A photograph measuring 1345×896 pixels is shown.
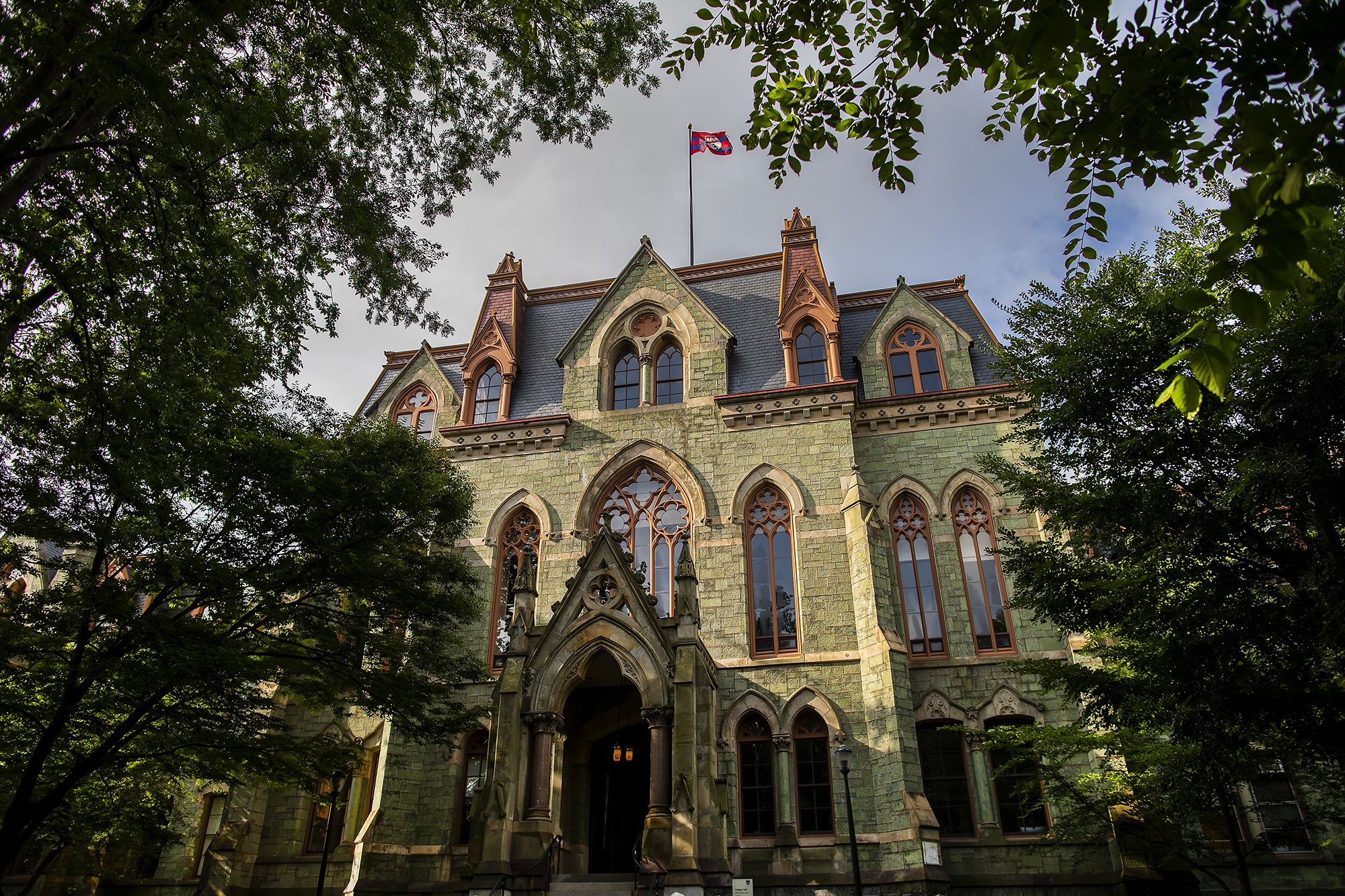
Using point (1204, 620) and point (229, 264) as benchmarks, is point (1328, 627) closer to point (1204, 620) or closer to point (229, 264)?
point (1204, 620)

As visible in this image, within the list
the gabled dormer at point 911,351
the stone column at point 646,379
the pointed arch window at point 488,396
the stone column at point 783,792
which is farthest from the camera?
the pointed arch window at point 488,396

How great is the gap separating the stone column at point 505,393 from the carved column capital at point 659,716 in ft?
34.5

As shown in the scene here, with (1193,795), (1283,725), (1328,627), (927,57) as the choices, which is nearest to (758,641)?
(1193,795)

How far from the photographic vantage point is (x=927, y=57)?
563 centimetres

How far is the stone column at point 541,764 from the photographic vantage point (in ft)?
49.1

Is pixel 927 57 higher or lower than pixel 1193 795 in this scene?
higher

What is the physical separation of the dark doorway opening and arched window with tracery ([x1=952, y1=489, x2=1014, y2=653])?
26.5ft

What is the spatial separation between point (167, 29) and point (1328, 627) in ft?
45.5

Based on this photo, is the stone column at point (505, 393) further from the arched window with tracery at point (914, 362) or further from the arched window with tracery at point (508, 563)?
the arched window with tracery at point (914, 362)

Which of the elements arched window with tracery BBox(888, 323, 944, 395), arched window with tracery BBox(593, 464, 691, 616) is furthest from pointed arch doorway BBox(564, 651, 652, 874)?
arched window with tracery BBox(888, 323, 944, 395)

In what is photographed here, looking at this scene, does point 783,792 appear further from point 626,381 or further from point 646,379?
point 626,381

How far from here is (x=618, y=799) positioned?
19.2m

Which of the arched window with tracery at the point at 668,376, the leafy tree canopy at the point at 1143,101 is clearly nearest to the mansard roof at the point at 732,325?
the arched window with tracery at the point at 668,376

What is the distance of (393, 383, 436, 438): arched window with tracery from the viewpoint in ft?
80.3
